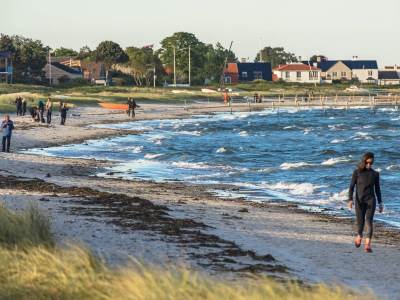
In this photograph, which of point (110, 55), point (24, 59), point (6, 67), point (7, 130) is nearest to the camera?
point (7, 130)

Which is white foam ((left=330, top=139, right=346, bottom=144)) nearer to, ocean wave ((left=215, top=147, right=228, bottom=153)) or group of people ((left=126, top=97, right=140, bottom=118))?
ocean wave ((left=215, top=147, right=228, bottom=153))

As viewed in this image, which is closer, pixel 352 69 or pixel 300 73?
pixel 300 73

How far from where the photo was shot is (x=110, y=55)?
12244 cm

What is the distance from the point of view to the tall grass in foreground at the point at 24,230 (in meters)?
10.4

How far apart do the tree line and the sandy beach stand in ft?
263

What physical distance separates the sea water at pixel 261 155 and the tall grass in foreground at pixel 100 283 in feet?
33.5

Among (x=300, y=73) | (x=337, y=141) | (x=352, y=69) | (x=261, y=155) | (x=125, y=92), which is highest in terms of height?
(x=352, y=69)

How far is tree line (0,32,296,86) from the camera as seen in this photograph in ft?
339

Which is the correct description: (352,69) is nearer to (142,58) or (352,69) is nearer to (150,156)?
(142,58)

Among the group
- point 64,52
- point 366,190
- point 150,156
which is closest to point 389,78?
point 64,52

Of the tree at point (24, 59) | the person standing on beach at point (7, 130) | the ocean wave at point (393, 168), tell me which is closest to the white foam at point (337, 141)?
the ocean wave at point (393, 168)

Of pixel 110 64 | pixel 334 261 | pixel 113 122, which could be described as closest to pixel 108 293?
pixel 334 261

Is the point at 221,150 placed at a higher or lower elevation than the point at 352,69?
lower

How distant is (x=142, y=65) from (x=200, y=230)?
10393 cm
